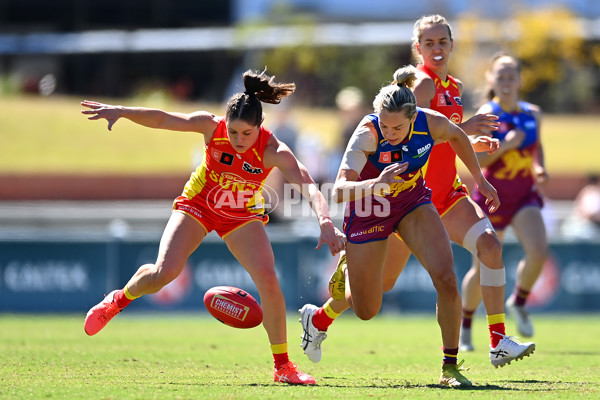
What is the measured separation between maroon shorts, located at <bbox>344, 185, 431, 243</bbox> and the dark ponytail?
3.35 ft

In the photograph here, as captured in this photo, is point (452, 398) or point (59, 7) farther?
point (59, 7)

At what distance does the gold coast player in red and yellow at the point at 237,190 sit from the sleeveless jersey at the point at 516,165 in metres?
3.45

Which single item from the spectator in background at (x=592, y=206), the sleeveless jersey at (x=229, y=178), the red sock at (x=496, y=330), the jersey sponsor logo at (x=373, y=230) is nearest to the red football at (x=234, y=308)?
the sleeveless jersey at (x=229, y=178)

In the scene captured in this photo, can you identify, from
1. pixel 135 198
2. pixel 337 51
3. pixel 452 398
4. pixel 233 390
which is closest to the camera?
pixel 452 398

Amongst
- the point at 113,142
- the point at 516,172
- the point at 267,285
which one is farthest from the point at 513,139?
the point at 113,142

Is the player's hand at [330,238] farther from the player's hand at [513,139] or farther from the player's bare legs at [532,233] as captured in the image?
the player's bare legs at [532,233]

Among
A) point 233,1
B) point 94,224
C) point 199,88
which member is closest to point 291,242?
point 94,224

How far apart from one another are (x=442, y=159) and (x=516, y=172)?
8.59ft

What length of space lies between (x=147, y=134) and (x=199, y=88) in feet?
38.2

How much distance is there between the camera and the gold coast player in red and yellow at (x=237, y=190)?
272 inches

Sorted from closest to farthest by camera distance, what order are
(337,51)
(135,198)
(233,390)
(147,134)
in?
(233,390)
(135,198)
(147,134)
(337,51)

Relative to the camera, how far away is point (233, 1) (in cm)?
4569

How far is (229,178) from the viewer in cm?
712

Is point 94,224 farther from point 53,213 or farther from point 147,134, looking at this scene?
point 147,134
